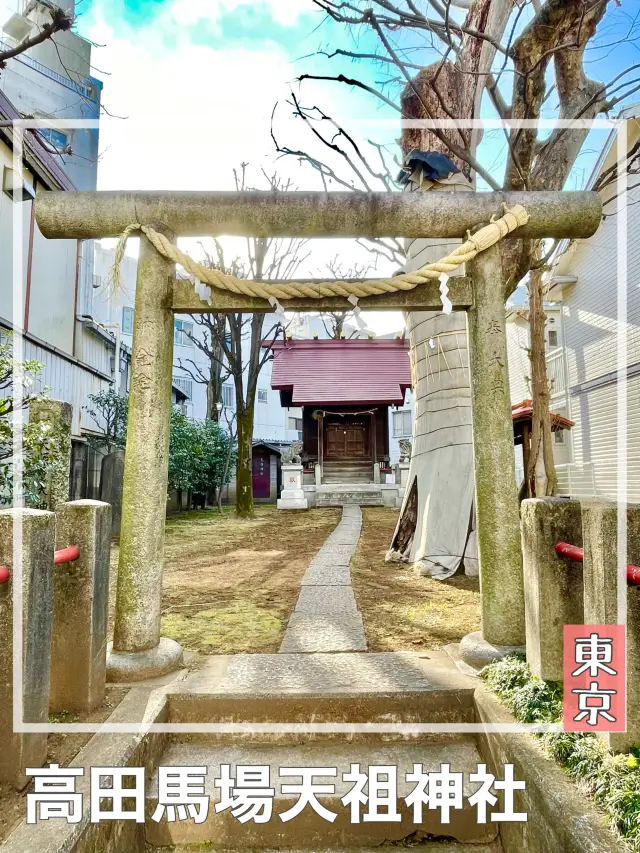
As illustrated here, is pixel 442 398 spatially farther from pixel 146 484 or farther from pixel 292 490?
pixel 292 490

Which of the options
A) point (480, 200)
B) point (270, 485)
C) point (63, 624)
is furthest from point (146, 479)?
point (270, 485)

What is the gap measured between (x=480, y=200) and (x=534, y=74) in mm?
1871

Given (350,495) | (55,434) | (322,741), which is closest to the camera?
(322,741)

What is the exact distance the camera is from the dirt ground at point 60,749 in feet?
5.80

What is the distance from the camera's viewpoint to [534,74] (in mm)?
4125

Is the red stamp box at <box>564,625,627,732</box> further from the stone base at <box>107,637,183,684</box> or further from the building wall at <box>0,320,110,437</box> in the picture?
the building wall at <box>0,320,110,437</box>

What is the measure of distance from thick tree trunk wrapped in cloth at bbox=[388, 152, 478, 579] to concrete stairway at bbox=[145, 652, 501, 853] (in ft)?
9.56

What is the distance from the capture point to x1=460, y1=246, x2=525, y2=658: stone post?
119 inches

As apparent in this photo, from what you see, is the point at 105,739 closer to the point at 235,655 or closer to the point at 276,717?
the point at 276,717

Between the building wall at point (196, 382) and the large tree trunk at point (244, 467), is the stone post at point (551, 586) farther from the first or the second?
the building wall at point (196, 382)

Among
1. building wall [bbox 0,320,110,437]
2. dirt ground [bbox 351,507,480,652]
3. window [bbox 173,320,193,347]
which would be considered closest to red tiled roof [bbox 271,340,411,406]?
building wall [bbox 0,320,110,437]

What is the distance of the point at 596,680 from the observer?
204 cm

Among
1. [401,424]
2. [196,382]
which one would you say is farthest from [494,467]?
[401,424]

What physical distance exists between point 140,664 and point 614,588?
8.21ft
